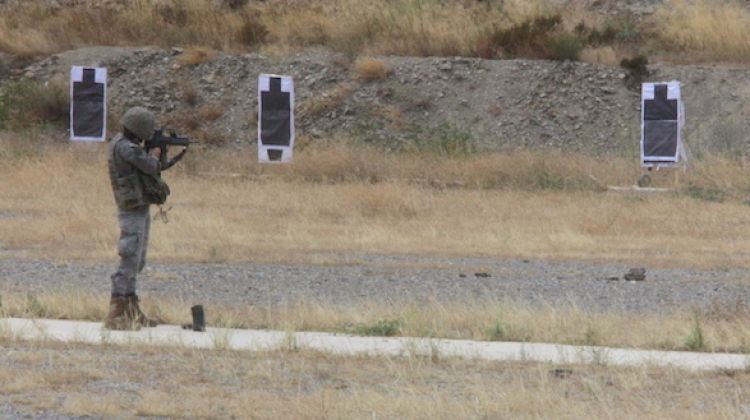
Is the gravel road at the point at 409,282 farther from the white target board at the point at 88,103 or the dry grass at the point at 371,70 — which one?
the dry grass at the point at 371,70

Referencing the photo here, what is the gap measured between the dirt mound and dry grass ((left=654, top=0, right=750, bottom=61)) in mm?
1450

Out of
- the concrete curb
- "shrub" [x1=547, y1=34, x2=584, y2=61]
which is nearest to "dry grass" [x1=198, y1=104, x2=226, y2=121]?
"shrub" [x1=547, y1=34, x2=584, y2=61]

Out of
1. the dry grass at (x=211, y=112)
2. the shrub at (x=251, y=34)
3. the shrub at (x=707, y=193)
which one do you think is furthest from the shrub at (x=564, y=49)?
the shrub at (x=707, y=193)

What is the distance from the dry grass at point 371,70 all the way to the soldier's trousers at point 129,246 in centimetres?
2498

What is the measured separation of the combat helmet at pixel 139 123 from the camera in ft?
39.5

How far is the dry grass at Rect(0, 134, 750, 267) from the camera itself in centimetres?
2009

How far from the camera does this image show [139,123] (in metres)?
12.0

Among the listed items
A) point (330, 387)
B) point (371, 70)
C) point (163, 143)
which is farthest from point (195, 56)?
point (330, 387)

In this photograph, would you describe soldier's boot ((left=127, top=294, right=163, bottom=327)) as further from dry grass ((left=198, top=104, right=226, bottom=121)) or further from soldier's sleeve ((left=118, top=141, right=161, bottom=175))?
dry grass ((left=198, top=104, right=226, bottom=121))

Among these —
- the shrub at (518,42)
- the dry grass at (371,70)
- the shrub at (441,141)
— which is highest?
the shrub at (518,42)

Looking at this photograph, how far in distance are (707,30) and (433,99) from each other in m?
7.44

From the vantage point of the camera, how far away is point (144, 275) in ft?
55.5

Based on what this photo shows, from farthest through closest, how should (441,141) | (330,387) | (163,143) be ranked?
(441,141) → (163,143) → (330,387)

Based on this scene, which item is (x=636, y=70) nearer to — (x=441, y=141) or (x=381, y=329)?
(x=441, y=141)
